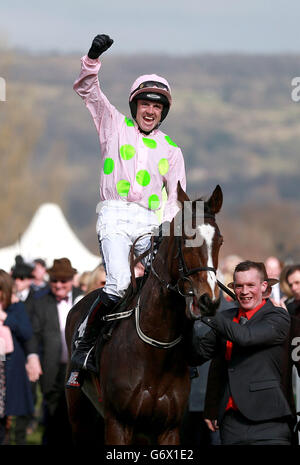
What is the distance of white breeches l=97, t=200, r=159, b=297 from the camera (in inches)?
274

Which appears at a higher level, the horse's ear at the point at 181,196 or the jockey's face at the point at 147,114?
the jockey's face at the point at 147,114

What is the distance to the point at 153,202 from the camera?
7184 mm

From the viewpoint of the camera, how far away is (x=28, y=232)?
2297 centimetres

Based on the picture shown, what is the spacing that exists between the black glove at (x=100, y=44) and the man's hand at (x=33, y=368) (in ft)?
14.3

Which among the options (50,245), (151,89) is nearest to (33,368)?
(151,89)

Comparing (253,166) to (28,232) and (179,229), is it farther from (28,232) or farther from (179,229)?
(179,229)

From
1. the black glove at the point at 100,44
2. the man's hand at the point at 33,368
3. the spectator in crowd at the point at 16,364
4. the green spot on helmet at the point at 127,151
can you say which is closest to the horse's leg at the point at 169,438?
the green spot on helmet at the point at 127,151

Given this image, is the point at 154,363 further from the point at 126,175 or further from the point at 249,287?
the point at 126,175

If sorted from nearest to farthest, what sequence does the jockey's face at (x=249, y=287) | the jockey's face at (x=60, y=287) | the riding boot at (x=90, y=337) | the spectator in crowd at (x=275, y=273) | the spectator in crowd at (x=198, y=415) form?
the jockey's face at (x=249, y=287) → the riding boot at (x=90, y=337) → the spectator in crowd at (x=198, y=415) → the spectator in crowd at (x=275, y=273) → the jockey's face at (x=60, y=287)

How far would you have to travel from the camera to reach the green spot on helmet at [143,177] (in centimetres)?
710

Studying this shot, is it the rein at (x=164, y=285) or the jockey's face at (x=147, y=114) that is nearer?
the rein at (x=164, y=285)

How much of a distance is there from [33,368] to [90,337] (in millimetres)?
3108

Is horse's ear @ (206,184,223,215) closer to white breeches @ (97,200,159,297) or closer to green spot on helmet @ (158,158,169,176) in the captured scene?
white breeches @ (97,200,159,297)

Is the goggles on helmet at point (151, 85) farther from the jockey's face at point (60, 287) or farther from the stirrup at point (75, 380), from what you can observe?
the jockey's face at point (60, 287)
